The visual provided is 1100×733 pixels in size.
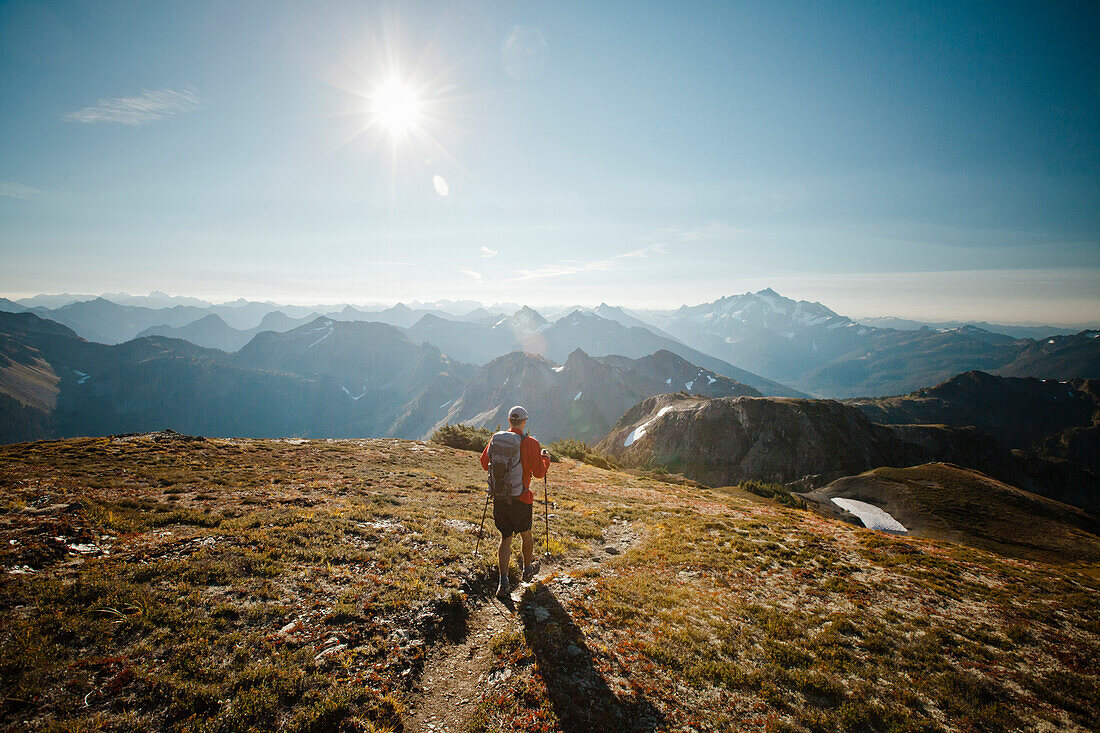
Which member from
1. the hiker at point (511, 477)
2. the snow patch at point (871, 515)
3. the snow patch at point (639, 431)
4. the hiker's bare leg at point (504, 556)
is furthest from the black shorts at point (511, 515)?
the snow patch at point (639, 431)

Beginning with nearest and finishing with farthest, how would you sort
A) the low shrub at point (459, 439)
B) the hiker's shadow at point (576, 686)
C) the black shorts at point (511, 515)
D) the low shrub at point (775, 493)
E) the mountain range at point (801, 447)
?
1. the hiker's shadow at point (576, 686)
2. the black shorts at point (511, 515)
3. the low shrub at point (459, 439)
4. the low shrub at point (775, 493)
5. the mountain range at point (801, 447)

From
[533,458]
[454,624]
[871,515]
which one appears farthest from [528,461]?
[871,515]

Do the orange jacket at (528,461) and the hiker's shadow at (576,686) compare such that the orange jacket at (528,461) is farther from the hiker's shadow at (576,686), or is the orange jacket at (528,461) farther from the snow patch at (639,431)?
the snow patch at (639,431)

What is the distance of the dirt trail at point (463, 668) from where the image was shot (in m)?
7.00

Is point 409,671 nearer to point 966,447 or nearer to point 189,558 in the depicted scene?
point 189,558

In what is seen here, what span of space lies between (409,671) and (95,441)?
1170 inches

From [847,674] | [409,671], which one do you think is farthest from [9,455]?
[847,674]

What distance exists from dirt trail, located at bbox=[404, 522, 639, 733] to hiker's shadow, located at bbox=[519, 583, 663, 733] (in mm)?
705

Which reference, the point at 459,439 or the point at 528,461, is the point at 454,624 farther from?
the point at 459,439

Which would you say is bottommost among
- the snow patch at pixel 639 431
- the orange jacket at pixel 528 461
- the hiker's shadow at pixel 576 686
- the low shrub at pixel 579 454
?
the snow patch at pixel 639 431

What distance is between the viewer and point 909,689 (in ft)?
29.1

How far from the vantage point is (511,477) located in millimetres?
10828

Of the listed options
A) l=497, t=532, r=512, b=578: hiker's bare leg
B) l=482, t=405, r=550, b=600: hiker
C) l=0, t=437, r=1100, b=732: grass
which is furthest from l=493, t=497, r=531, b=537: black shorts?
l=0, t=437, r=1100, b=732: grass

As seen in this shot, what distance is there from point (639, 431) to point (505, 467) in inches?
5290
